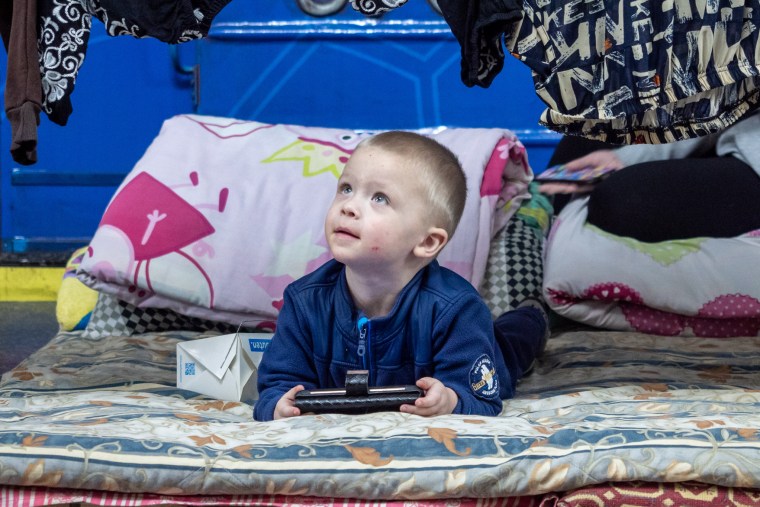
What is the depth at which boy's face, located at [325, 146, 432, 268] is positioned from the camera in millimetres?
1356

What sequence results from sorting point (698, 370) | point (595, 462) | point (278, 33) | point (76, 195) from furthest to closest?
point (76, 195) → point (278, 33) → point (698, 370) → point (595, 462)

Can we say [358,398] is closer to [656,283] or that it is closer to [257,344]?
[257,344]

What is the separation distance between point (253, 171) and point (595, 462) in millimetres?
1120

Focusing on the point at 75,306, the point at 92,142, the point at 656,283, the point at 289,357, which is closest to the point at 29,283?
the point at 92,142

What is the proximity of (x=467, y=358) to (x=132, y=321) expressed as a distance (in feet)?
2.78

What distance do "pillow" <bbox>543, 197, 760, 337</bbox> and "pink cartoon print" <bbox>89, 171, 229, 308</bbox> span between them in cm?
68

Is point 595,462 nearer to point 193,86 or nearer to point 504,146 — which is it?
point 504,146

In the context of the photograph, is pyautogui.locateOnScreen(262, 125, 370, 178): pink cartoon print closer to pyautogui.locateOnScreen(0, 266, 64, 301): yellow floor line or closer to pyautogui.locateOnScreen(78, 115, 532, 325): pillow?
pyautogui.locateOnScreen(78, 115, 532, 325): pillow

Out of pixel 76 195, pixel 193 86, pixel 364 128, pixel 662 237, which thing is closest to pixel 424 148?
pixel 662 237

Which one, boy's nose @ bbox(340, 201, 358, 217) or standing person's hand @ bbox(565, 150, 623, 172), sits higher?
standing person's hand @ bbox(565, 150, 623, 172)

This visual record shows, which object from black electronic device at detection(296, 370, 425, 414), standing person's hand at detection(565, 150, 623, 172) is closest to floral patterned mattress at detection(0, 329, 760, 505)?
black electronic device at detection(296, 370, 425, 414)

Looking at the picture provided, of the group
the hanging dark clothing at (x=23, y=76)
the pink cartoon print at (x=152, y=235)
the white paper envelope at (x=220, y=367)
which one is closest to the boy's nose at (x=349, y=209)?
the white paper envelope at (x=220, y=367)

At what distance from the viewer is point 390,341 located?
1.42 m

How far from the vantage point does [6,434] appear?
117cm
